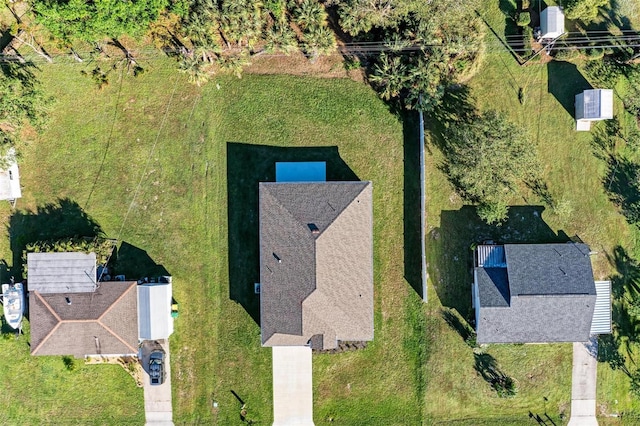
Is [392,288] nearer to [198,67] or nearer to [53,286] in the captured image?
[198,67]

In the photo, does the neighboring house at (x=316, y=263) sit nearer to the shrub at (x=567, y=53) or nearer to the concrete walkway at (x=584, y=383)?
the concrete walkway at (x=584, y=383)

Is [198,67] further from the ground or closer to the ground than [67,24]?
closer to the ground

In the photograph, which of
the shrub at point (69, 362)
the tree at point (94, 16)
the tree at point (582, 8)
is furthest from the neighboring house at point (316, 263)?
the tree at point (582, 8)

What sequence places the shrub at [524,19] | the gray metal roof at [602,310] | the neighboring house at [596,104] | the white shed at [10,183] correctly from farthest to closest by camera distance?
the shrub at [524,19], the gray metal roof at [602,310], the white shed at [10,183], the neighboring house at [596,104]

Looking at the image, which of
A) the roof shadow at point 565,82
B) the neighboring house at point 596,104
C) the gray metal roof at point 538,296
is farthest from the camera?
the roof shadow at point 565,82

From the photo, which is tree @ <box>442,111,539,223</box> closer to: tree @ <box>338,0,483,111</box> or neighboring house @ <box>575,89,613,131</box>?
tree @ <box>338,0,483,111</box>

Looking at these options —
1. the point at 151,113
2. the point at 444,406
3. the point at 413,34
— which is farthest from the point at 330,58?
the point at 444,406
